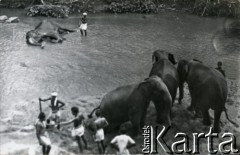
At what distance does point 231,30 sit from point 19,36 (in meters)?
11.1

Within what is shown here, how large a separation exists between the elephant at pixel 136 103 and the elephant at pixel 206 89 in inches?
45.2

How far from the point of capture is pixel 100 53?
1898 cm

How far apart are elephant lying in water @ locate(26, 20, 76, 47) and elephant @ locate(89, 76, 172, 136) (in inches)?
349

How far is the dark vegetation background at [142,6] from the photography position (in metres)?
25.8

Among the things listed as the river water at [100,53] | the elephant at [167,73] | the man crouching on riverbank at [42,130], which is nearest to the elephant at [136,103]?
the elephant at [167,73]

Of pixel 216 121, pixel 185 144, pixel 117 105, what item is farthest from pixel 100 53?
pixel 185 144

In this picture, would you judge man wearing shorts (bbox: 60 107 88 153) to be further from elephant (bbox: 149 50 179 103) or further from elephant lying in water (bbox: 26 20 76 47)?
elephant lying in water (bbox: 26 20 76 47)

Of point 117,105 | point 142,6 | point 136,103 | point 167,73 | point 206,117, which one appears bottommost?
point 206,117

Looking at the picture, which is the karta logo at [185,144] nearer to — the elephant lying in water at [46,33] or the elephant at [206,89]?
the elephant at [206,89]

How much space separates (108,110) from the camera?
1203 centimetres

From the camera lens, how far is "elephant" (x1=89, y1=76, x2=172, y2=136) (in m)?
11.6

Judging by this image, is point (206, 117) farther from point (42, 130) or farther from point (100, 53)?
point (100, 53)

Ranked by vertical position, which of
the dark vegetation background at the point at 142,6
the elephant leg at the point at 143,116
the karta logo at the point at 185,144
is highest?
the dark vegetation background at the point at 142,6

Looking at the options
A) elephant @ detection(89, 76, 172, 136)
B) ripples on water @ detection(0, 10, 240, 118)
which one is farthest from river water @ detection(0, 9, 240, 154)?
elephant @ detection(89, 76, 172, 136)
